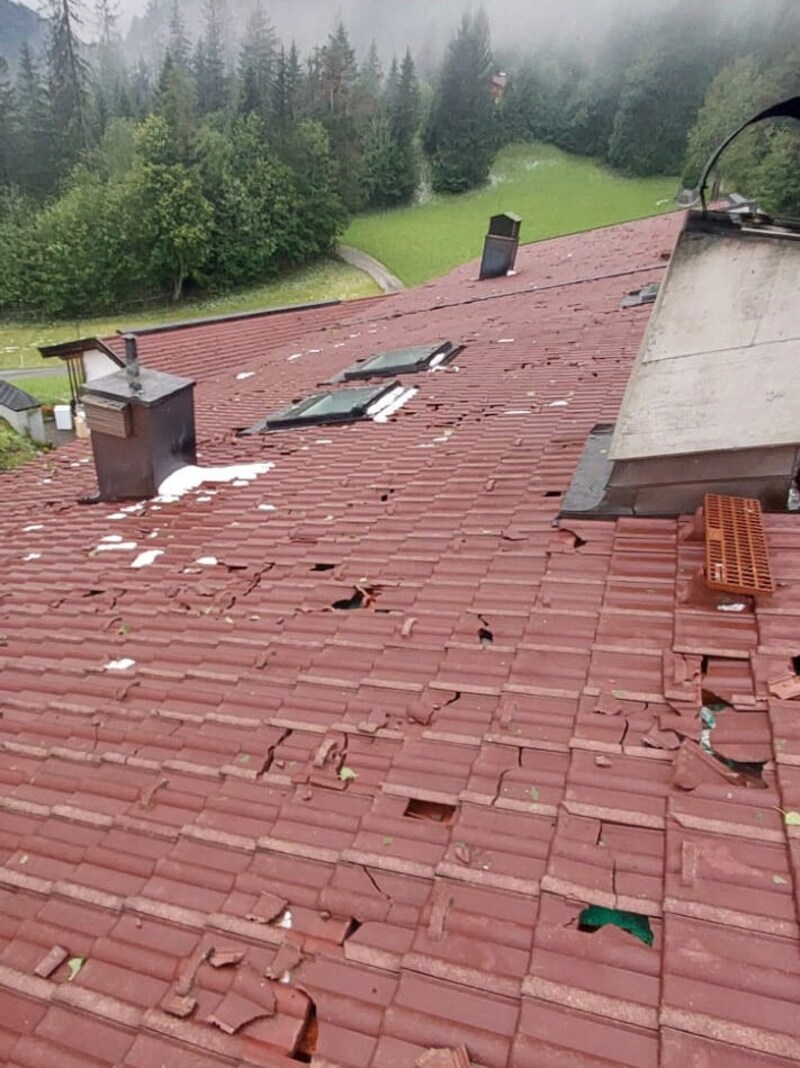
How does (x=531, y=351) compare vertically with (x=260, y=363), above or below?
above

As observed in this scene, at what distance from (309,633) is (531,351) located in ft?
20.0

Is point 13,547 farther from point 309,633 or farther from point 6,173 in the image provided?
point 6,173

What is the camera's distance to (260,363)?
12.8m

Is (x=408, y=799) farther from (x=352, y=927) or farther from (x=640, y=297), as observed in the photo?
(x=640, y=297)

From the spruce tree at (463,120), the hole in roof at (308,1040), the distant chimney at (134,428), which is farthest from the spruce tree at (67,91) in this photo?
the hole in roof at (308,1040)

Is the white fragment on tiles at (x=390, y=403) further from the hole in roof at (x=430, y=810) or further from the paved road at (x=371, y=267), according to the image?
the paved road at (x=371, y=267)

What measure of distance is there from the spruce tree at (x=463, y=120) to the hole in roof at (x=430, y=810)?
209 ft

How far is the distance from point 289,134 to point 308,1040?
5234 cm

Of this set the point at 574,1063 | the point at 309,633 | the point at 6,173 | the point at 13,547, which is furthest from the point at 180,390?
the point at 6,173

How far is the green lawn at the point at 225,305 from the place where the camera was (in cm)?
3753

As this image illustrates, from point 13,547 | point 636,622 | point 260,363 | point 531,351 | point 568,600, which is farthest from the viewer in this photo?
point 260,363

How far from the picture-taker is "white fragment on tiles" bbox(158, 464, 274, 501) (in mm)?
6391

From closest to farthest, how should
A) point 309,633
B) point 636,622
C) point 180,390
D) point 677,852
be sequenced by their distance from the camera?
point 677,852 < point 636,622 < point 309,633 < point 180,390

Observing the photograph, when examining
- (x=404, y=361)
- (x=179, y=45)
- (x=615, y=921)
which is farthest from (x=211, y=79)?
(x=615, y=921)
